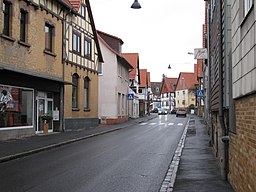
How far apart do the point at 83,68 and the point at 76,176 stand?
19.8 m

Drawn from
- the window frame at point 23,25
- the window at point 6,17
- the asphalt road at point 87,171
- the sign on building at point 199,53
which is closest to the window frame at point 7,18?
the window at point 6,17

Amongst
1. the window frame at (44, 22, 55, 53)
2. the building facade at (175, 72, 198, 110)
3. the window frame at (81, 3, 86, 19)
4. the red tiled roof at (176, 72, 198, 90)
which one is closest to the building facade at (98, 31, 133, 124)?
the window frame at (81, 3, 86, 19)

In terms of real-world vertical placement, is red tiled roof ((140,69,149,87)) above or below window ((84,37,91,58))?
above

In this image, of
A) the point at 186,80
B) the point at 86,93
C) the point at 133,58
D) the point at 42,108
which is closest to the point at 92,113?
the point at 86,93

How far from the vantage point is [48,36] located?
2338 centimetres

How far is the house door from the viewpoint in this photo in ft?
74.6

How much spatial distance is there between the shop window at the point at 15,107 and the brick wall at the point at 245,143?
13.6 metres

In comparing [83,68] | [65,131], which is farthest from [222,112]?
[83,68]

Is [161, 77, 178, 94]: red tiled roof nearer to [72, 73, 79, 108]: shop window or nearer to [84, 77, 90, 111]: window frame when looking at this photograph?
[84, 77, 90, 111]: window frame

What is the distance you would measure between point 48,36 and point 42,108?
4120mm

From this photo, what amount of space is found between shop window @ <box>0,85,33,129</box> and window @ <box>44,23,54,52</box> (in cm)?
325

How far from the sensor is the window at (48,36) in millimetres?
22969

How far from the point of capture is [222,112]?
374 inches

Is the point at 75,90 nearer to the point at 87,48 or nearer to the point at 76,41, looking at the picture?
the point at 76,41
